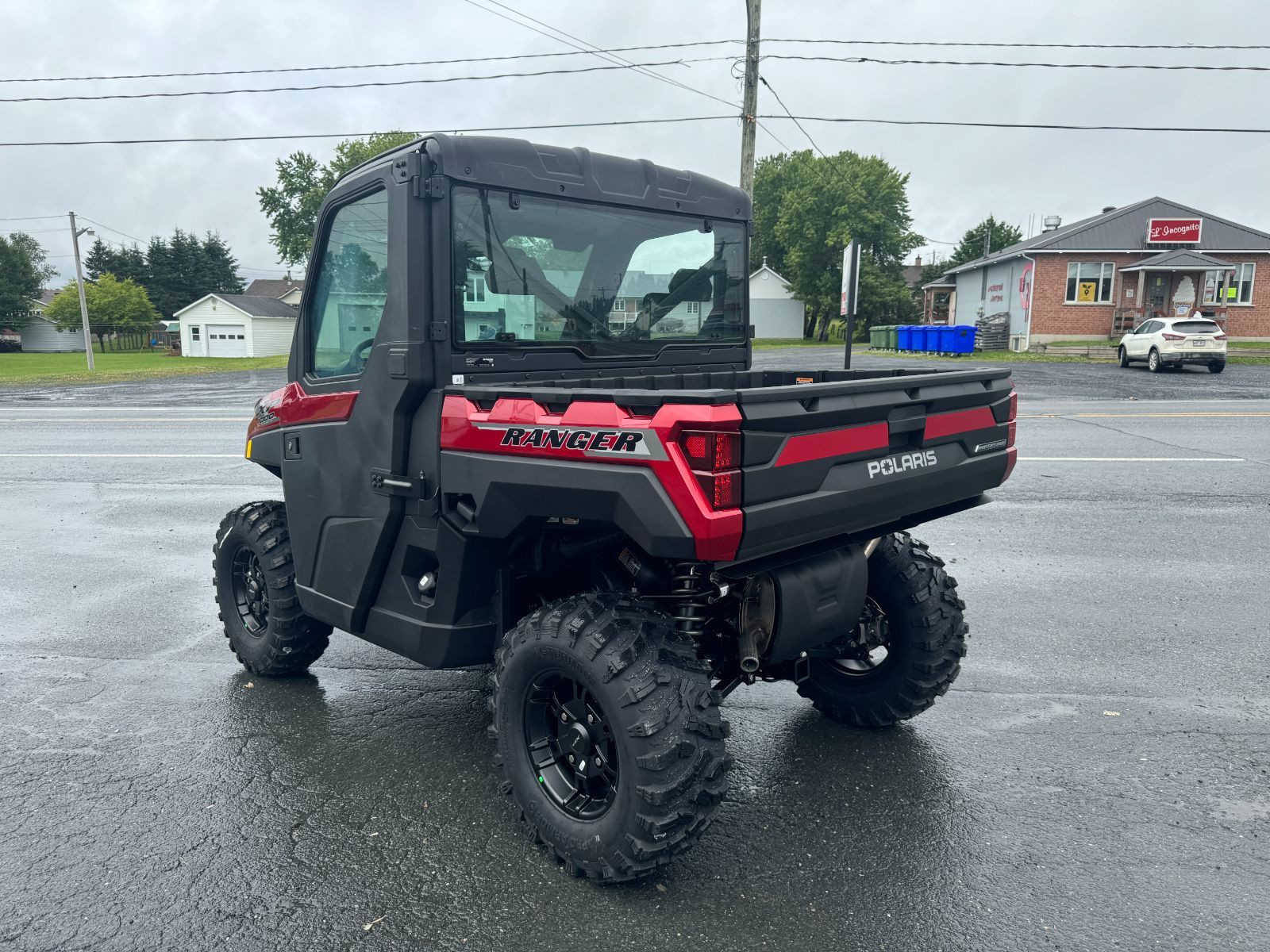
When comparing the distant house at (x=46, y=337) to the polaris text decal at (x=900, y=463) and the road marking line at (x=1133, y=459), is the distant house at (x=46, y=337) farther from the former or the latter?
the polaris text decal at (x=900, y=463)

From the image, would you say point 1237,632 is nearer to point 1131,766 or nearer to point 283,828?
point 1131,766

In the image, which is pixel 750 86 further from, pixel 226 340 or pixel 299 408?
pixel 226 340

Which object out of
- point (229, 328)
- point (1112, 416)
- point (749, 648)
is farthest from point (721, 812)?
point (229, 328)

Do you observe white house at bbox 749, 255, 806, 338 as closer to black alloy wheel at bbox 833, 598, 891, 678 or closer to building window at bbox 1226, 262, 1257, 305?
building window at bbox 1226, 262, 1257, 305

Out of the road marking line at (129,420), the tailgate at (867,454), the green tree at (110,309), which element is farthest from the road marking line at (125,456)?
the green tree at (110,309)

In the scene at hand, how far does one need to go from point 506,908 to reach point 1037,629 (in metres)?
3.65

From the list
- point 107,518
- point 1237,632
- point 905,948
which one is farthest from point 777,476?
point 107,518

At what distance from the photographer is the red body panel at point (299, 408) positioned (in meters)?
3.56

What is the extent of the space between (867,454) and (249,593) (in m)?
3.16

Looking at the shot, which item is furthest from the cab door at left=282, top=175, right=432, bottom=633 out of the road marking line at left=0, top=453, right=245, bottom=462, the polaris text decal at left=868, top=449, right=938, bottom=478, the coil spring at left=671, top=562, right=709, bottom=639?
the road marking line at left=0, top=453, right=245, bottom=462

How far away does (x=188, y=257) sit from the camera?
8338cm

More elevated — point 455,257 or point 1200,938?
point 455,257

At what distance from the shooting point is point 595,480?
104 inches

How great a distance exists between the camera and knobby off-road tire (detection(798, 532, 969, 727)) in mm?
3668
